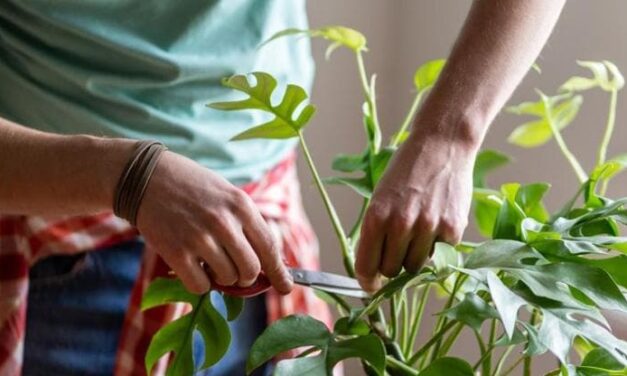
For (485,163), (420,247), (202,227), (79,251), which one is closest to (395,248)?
(420,247)

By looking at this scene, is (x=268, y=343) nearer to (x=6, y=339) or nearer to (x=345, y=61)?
(x=6, y=339)

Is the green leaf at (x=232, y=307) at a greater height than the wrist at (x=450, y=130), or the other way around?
the wrist at (x=450, y=130)

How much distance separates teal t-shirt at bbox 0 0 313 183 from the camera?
2.79 ft

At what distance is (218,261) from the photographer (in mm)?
656

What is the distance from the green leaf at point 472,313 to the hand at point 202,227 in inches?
5.0

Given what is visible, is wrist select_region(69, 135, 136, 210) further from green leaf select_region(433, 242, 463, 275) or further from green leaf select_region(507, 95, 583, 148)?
green leaf select_region(507, 95, 583, 148)

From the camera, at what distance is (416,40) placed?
1.30 meters

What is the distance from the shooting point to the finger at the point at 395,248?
0.63 metres

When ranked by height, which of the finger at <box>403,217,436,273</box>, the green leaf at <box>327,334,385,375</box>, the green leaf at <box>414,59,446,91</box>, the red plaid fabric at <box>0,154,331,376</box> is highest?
the green leaf at <box>414,59,446,91</box>

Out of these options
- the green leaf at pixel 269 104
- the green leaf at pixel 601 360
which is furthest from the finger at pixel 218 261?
the green leaf at pixel 601 360

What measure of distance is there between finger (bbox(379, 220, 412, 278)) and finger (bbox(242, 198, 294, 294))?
0.07 metres

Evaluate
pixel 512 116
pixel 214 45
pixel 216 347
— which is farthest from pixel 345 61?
pixel 216 347

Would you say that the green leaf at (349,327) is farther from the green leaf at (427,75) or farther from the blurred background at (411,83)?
the blurred background at (411,83)

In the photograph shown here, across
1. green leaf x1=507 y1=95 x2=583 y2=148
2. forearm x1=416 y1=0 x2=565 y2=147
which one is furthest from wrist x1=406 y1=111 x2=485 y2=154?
green leaf x1=507 y1=95 x2=583 y2=148
